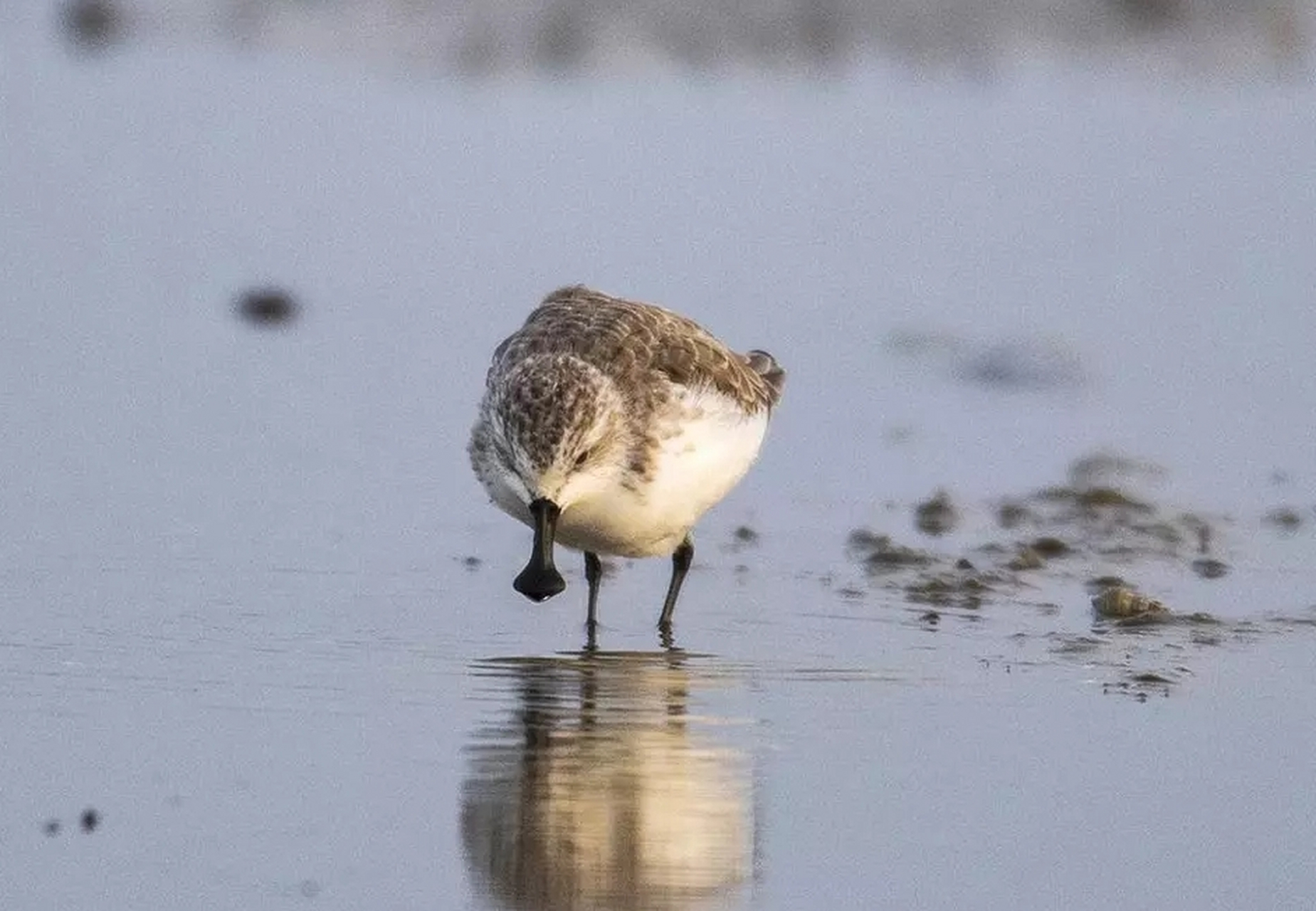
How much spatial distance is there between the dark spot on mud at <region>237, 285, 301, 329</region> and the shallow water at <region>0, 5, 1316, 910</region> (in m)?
0.11

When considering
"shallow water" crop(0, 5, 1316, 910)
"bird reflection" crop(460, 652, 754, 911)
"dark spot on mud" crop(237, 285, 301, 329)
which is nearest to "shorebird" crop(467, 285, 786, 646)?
"shallow water" crop(0, 5, 1316, 910)

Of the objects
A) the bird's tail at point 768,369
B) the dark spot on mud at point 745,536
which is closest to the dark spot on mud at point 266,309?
the dark spot on mud at point 745,536

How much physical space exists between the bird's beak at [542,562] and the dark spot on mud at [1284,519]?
3.43 m

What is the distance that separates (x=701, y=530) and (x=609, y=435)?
2.11 meters

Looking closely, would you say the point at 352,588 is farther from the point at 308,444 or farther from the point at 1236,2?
the point at 1236,2

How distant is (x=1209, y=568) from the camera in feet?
32.1

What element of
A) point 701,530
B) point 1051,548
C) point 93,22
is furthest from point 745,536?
point 93,22

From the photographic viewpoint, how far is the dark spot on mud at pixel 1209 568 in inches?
381

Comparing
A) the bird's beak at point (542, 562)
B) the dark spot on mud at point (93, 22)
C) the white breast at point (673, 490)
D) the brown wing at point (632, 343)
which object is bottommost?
the bird's beak at point (542, 562)

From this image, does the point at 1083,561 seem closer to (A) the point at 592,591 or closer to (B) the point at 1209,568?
(B) the point at 1209,568

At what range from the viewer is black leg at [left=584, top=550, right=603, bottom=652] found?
870 centimetres

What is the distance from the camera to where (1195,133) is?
17375 mm

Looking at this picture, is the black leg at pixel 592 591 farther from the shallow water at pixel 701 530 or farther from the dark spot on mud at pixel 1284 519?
the dark spot on mud at pixel 1284 519

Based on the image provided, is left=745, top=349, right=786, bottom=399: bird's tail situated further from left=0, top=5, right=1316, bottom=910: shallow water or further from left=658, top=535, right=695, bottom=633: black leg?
left=658, top=535, right=695, bottom=633: black leg
